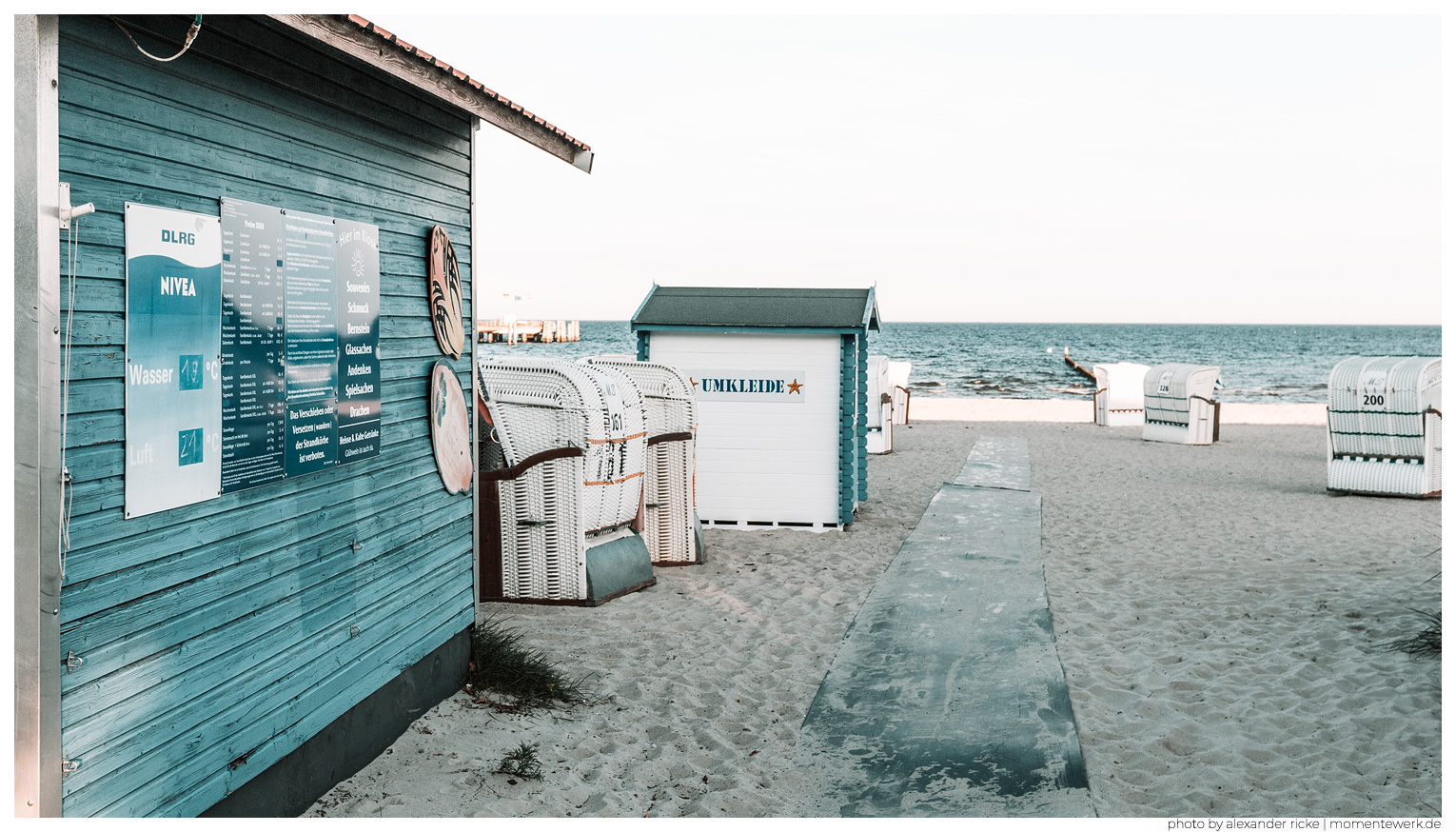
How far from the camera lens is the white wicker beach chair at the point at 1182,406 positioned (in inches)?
833

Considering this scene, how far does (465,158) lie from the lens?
18.5ft

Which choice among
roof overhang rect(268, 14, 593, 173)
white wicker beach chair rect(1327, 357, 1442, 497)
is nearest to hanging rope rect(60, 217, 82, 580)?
roof overhang rect(268, 14, 593, 173)

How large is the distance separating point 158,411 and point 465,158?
9.12 feet

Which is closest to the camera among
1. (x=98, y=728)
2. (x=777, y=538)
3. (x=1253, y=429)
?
(x=98, y=728)

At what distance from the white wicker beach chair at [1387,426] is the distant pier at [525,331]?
75.1 metres

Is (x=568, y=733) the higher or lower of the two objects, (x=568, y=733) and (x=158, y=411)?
the lower

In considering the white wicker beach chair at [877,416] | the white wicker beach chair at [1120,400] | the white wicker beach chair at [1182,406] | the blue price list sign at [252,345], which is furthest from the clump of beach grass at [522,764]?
the white wicker beach chair at [1120,400]

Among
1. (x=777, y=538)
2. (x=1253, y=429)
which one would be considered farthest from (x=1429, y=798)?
(x=1253, y=429)

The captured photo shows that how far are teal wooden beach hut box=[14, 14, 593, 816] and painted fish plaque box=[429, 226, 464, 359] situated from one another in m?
0.03

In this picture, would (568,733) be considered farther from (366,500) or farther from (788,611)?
(788,611)

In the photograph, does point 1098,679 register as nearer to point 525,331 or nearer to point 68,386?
point 68,386

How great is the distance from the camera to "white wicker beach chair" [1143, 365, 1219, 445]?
21.2m

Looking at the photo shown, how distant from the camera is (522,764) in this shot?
4562mm

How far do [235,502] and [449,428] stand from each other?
1851mm
